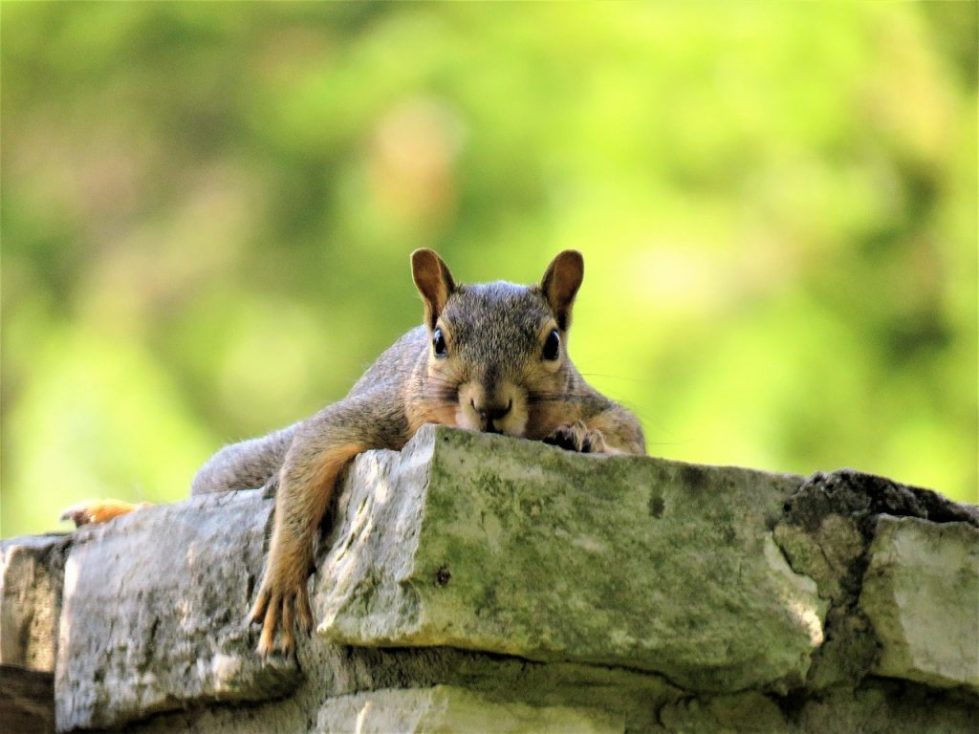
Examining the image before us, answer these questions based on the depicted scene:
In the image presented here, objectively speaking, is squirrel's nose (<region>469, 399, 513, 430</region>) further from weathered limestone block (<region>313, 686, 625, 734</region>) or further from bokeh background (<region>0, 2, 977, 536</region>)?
bokeh background (<region>0, 2, 977, 536</region>)

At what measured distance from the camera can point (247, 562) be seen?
2342 mm

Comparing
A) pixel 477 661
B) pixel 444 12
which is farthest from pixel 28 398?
pixel 477 661

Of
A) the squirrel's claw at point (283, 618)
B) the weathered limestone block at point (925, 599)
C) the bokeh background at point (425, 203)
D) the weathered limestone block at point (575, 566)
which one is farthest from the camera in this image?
the bokeh background at point (425, 203)

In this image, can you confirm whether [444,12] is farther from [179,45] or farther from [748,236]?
[748,236]

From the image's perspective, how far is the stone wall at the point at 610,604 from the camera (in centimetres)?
189

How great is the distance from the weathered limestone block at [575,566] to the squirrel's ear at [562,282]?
2.69ft

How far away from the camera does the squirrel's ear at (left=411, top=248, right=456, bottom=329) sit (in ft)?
9.10

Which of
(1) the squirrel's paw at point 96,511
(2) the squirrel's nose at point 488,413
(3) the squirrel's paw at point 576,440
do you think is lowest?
(1) the squirrel's paw at point 96,511

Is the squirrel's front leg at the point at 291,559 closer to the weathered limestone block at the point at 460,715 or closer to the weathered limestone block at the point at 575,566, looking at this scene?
the weathered limestone block at the point at 575,566

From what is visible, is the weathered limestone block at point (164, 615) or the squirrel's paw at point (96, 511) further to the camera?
the squirrel's paw at point (96, 511)

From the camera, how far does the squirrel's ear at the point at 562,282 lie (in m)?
2.80

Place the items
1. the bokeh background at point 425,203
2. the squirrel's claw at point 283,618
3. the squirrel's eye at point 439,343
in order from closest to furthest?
the squirrel's claw at point 283,618, the squirrel's eye at point 439,343, the bokeh background at point 425,203

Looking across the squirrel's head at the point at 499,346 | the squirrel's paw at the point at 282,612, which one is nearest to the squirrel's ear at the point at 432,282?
the squirrel's head at the point at 499,346

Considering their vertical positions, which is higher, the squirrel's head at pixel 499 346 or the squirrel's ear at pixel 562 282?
the squirrel's ear at pixel 562 282
